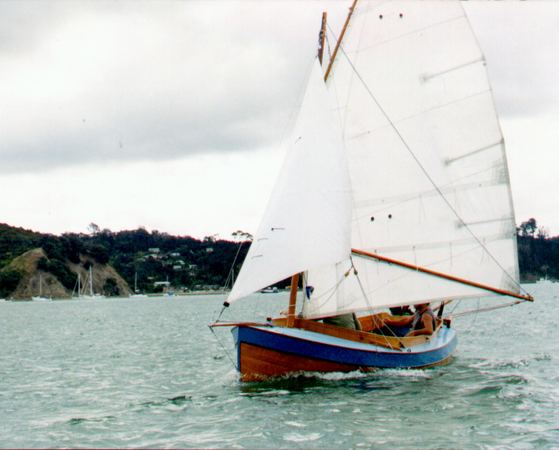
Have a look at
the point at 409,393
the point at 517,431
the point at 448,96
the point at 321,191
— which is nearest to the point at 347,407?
the point at 409,393

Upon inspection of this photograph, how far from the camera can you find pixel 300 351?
19.2 metres

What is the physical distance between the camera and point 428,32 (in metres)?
22.6

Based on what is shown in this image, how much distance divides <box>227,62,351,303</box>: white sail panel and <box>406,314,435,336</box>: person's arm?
5.26 meters

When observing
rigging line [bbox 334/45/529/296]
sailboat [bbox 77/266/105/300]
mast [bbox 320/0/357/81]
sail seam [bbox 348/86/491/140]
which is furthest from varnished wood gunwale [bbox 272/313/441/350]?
sailboat [bbox 77/266/105/300]

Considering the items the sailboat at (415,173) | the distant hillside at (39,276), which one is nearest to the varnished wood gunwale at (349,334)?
the sailboat at (415,173)

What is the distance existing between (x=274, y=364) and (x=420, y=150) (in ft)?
26.9

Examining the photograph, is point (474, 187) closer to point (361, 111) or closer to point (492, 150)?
point (492, 150)

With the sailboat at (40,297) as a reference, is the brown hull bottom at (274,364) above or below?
below

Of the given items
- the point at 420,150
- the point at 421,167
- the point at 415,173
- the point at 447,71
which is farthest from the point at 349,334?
the point at 447,71

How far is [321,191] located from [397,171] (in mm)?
4510

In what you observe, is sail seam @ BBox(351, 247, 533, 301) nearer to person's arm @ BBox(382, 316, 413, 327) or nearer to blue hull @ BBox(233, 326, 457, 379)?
person's arm @ BBox(382, 316, 413, 327)

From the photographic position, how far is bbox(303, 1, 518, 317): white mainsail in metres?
22.2

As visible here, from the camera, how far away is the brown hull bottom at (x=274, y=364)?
63.2ft

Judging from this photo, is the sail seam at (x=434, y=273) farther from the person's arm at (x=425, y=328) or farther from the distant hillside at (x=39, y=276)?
the distant hillside at (x=39, y=276)
